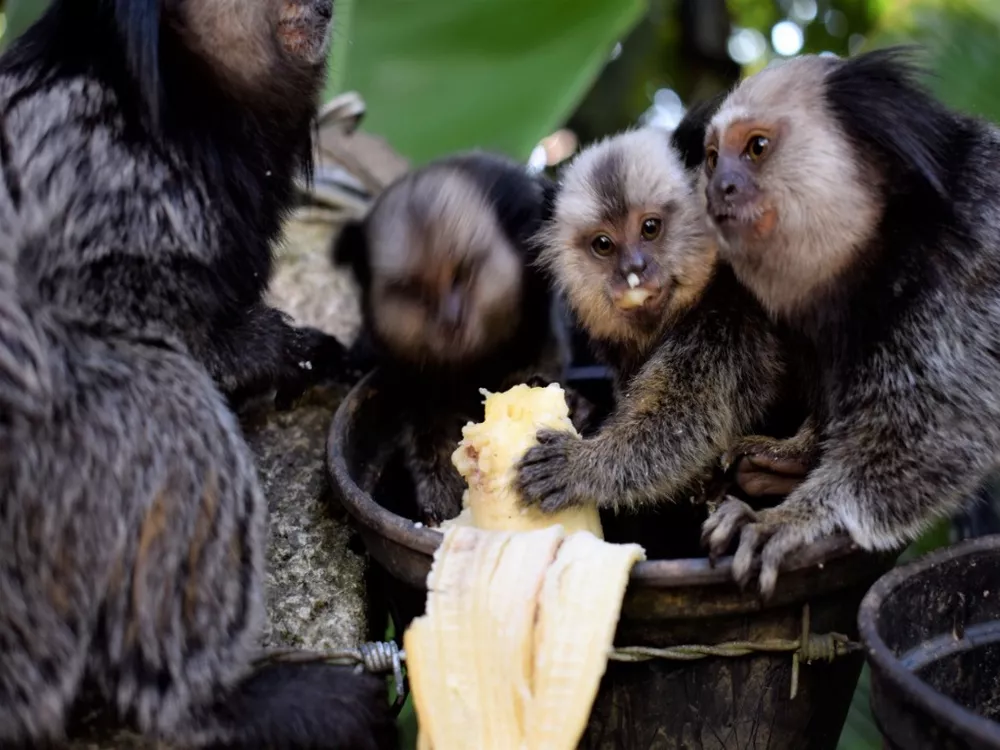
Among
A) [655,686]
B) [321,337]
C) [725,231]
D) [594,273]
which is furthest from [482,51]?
[655,686]

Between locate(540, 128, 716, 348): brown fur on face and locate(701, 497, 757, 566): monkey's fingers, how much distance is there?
40 cm

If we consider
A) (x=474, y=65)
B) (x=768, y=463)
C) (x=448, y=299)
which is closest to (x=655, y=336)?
(x=768, y=463)

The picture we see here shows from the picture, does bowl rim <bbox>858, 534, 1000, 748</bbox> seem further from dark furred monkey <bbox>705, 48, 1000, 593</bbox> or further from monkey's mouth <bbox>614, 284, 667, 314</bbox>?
monkey's mouth <bbox>614, 284, 667, 314</bbox>

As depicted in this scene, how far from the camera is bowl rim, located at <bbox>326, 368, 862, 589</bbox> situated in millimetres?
1467

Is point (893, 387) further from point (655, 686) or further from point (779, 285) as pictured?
point (655, 686)

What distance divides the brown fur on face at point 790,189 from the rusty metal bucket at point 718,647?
0.42 meters

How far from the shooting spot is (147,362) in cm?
159

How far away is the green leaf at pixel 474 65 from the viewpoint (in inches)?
124

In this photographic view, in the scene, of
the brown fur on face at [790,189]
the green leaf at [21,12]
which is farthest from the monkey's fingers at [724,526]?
the green leaf at [21,12]

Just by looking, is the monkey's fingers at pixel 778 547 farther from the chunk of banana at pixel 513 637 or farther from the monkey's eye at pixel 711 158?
the monkey's eye at pixel 711 158

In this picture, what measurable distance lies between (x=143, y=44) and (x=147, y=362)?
505 millimetres

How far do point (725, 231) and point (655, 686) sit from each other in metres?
0.68

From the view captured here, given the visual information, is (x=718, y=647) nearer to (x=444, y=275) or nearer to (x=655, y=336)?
(x=655, y=336)

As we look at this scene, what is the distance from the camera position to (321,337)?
2.30m
